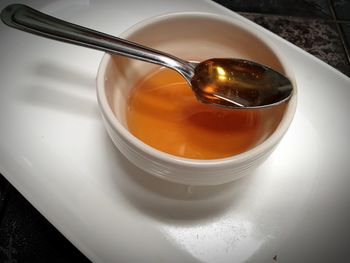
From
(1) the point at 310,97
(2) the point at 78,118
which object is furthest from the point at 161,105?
(1) the point at 310,97

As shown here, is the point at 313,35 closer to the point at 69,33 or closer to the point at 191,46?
the point at 191,46

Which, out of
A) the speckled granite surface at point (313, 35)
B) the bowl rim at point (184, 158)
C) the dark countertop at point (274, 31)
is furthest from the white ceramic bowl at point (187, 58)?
the speckled granite surface at point (313, 35)

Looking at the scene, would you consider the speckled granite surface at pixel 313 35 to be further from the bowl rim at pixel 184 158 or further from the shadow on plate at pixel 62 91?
the shadow on plate at pixel 62 91

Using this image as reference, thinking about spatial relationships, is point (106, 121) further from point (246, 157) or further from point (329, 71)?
point (329, 71)

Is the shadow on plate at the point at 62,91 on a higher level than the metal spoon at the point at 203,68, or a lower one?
lower

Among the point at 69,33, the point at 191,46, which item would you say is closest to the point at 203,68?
the point at 191,46

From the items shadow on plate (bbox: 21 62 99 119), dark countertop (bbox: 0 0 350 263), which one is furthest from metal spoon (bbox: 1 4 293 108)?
A: dark countertop (bbox: 0 0 350 263)
